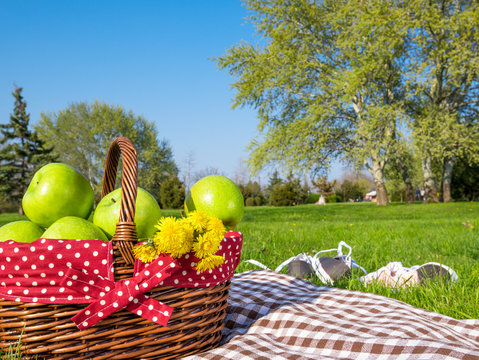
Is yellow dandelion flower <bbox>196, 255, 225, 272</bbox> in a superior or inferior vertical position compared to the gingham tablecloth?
superior

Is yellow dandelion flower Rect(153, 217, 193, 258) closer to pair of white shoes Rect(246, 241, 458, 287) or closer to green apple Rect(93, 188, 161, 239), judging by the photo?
green apple Rect(93, 188, 161, 239)

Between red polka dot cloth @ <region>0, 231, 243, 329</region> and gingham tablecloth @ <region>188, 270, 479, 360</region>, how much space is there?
0.31 m

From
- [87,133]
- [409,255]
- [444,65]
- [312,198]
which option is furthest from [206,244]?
[312,198]

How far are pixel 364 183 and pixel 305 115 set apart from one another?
3327 centimetres

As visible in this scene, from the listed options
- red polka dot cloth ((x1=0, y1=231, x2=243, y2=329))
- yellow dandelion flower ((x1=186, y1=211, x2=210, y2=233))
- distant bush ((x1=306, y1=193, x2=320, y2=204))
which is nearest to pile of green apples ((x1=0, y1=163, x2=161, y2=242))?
red polka dot cloth ((x1=0, y1=231, x2=243, y2=329))

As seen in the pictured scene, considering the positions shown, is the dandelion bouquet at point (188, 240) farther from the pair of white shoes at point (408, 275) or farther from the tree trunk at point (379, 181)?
the tree trunk at point (379, 181)

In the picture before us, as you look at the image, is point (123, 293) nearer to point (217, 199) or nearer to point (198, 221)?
point (198, 221)

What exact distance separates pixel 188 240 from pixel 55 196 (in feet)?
1.89

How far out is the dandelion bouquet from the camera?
3.35ft

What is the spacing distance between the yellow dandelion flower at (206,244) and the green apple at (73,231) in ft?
1.13

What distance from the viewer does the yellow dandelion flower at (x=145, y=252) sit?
1052 mm

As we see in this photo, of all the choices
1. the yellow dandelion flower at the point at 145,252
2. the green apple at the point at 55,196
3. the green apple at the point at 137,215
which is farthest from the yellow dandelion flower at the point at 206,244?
the green apple at the point at 55,196

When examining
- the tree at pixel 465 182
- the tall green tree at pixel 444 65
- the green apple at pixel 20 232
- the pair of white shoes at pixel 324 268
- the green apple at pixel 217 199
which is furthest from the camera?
the tree at pixel 465 182

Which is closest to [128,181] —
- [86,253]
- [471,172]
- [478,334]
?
[86,253]
